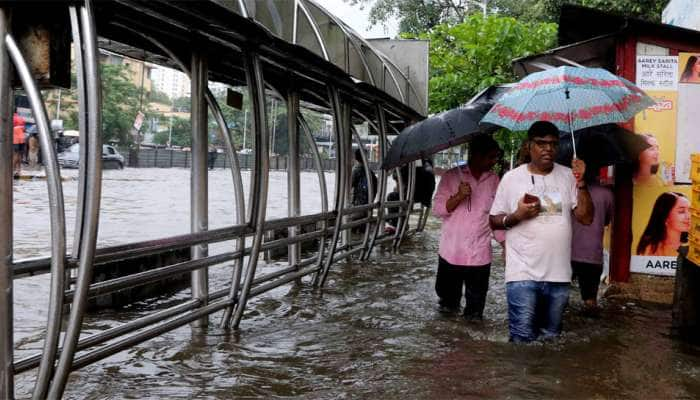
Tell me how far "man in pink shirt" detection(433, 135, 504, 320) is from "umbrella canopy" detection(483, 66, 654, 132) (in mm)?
690

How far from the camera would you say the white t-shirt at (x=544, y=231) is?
15.6 feet

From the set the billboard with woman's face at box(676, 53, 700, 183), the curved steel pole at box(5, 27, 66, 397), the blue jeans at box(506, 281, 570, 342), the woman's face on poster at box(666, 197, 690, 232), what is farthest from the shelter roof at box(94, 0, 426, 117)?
the woman's face on poster at box(666, 197, 690, 232)

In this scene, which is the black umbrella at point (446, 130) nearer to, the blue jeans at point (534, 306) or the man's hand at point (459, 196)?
the man's hand at point (459, 196)

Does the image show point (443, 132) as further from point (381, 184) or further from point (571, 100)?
point (381, 184)

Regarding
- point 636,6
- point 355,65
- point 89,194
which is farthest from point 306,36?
point 636,6

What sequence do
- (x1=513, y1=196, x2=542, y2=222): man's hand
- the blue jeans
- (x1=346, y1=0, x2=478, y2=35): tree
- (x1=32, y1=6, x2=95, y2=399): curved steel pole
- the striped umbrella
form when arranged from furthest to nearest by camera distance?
(x1=346, y1=0, x2=478, y2=35): tree
the striped umbrella
the blue jeans
(x1=513, y1=196, x2=542, y2=222): man's hand
(x1=32, y1=6, x2=95, y2=399): curved steel pole

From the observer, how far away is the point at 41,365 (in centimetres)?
347

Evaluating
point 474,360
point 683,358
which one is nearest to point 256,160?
point 474,360

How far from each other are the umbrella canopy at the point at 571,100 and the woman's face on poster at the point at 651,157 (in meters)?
2.02

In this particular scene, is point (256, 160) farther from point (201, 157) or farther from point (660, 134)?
point (660, 134)

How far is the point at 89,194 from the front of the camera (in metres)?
3.51

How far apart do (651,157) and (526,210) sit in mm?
3287

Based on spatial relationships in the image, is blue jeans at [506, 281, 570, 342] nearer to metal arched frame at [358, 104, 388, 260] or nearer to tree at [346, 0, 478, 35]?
metal arched frame at [358, 104, 388, 260]

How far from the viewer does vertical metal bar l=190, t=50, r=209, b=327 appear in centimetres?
556
